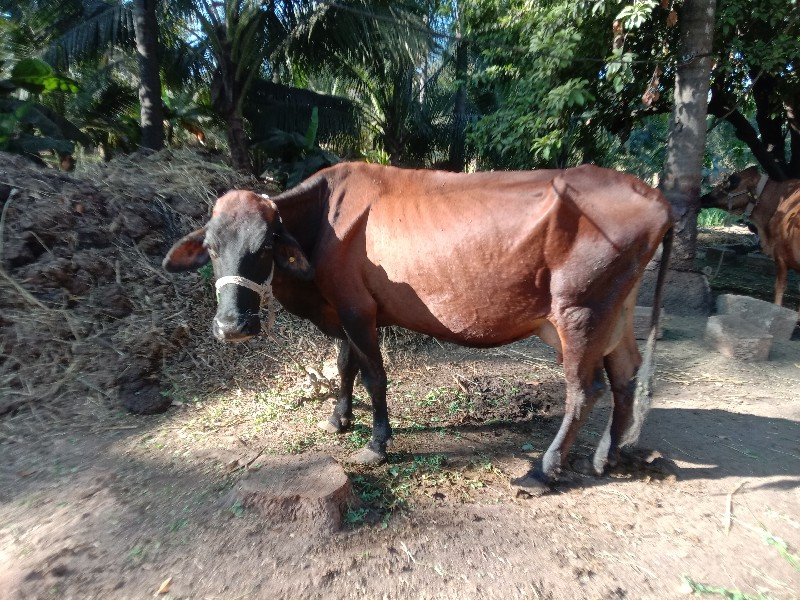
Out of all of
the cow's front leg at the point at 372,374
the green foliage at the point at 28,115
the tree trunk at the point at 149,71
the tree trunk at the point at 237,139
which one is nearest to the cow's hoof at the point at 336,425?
the cow's front leg at the point at 372,374

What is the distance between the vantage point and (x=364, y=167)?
140 inches

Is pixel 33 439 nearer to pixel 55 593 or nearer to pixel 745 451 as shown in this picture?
pixel 55 593

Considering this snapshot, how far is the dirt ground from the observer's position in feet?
7.90

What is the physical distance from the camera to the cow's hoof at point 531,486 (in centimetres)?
314

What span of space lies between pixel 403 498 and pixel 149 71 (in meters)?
7.24

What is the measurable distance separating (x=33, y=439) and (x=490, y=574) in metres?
→ 3.44

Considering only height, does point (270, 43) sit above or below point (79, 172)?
above

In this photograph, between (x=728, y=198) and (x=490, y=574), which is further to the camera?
(x=728, y=198)

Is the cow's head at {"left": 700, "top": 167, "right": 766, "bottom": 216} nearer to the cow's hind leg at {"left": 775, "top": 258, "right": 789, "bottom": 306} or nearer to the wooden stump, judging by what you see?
the cow's hind leg at {"left": 775, "top": 258, "right": 789, "bottom": 306}

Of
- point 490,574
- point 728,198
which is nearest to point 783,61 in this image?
point 728,198

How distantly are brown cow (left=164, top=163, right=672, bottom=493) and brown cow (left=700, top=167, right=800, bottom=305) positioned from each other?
5108 millimetres

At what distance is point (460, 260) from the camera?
3096 millimetres

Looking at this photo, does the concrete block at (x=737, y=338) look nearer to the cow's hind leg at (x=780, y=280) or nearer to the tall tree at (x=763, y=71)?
the cow's hind leg at (x=780, y=280)

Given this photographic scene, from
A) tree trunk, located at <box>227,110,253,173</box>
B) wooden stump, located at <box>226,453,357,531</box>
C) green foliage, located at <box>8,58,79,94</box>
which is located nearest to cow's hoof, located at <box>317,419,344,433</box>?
wooden stump, located at <box>226,453,357,531</box>
